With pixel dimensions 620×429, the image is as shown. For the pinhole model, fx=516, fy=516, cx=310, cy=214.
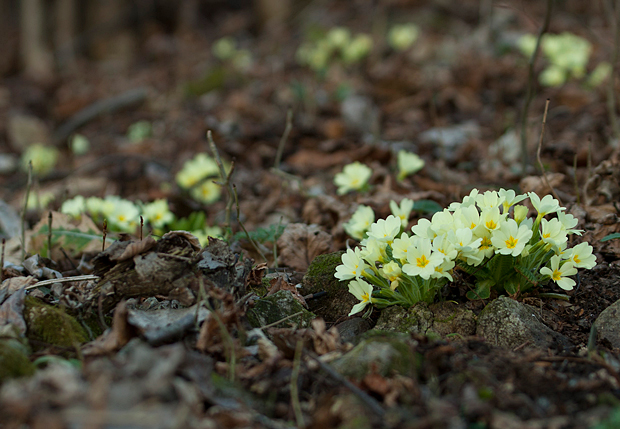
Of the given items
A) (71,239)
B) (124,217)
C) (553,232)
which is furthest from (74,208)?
(553,232)

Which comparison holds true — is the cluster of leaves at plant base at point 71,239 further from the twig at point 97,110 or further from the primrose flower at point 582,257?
the twig at point 97,110

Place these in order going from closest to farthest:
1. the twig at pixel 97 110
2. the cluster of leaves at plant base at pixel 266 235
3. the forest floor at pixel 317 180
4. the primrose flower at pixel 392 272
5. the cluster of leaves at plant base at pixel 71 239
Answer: the forest floor at pixel 317 180
the primrose flower at pixel 392 272
the cluster of leaves at plant base at pixel 266 235
the cluster of leaves at plant base at pixel 71 239
the twig at pixel 97 110

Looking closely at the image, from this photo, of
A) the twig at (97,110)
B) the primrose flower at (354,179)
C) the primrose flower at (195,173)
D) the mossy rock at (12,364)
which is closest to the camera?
the mossy rock at (12,364)

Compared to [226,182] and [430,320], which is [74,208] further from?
[430,320]

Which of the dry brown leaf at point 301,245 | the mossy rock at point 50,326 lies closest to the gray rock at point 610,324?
the dry brown leaf at point 301,245

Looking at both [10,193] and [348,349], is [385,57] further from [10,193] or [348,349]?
[348,349]

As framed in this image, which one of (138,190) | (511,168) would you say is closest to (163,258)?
(511,168)
